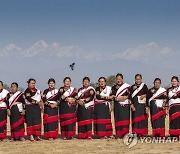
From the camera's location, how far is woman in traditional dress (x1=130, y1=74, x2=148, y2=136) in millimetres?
10766

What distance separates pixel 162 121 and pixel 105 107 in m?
1.64

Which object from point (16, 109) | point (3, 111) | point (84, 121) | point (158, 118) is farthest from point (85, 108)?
point (3, 111)

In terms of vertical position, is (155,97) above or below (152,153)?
above

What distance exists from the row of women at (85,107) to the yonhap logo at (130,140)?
127 millimetres

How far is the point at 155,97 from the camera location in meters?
10.6

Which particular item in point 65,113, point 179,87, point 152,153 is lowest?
point 152,153

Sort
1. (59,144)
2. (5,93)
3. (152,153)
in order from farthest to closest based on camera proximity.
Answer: (5,93) < (59,144) < (152,153)

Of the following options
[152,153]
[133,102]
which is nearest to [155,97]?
[133,102]

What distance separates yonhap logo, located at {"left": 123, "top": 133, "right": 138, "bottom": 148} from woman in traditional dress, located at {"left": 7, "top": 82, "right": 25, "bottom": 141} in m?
2.94

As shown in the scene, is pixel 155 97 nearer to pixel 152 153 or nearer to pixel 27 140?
pixel 152 153

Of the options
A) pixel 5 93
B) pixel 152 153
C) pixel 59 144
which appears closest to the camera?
pixel 152 153

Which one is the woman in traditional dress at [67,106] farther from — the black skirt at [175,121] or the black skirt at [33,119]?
the black skirt at [175,121]

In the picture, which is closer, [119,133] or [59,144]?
[59,144]

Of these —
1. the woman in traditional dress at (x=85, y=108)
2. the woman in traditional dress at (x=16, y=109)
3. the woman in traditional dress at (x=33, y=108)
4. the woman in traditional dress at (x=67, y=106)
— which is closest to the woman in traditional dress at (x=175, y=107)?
the woman in traditional dress at (x=85, y=108)
